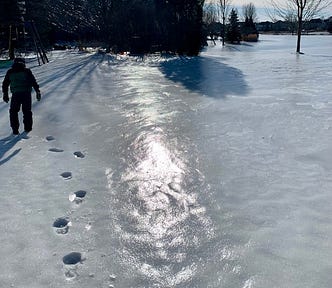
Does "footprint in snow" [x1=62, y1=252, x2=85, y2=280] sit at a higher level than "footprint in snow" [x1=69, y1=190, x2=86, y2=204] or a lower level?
lower

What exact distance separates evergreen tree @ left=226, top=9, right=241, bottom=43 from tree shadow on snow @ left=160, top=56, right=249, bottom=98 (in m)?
29.7

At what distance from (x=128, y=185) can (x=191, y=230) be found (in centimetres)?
129

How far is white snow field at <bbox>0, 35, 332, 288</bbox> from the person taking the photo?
3.03 meters

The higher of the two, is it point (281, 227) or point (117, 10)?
point (117, 10)

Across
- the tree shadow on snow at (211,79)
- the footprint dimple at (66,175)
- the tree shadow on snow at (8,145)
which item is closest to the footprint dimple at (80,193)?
the footprint dimple at (66,175)

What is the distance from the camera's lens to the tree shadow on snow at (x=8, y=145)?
570cm

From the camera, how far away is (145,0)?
985 inches

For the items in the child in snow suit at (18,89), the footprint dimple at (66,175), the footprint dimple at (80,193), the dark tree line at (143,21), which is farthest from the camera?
the dark tree line at (143,21)

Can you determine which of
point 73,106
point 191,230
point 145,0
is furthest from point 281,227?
point 145,0

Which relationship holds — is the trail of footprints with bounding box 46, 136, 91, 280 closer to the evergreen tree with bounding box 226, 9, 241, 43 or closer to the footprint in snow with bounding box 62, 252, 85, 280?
the footprint in snow with bounding box 62, 252, 85, 280

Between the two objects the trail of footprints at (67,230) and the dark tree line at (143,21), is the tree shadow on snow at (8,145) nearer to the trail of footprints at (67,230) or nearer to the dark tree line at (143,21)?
the trail of footprints at (67,230)

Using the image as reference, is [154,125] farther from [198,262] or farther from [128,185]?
[198,262]

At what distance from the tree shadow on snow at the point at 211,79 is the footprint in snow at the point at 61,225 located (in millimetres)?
7033

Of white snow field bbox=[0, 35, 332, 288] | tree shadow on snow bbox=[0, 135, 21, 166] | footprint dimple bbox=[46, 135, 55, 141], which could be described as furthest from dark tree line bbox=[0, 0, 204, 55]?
footprint dimple bbox=[46, 135, 55, 141]
